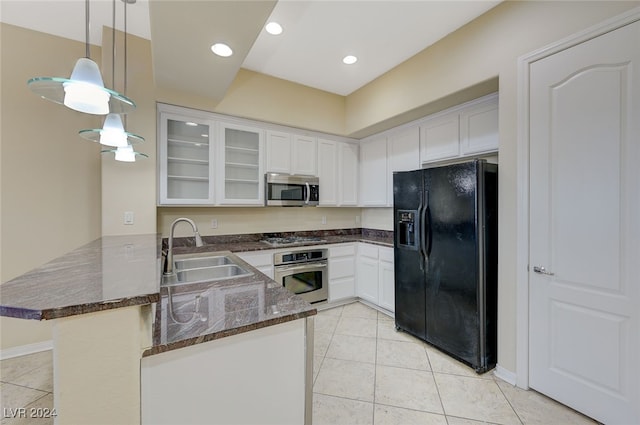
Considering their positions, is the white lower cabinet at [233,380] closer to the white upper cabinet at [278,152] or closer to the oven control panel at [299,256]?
the oven control panel at [299,256]

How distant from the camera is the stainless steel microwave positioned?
3.30m

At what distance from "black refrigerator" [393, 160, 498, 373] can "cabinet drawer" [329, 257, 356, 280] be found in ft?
3.23

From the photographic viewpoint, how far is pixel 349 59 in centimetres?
287

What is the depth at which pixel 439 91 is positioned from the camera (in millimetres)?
2529

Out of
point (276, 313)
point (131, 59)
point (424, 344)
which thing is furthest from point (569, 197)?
point (131, 59)

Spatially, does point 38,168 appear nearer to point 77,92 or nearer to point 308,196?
point 77,92

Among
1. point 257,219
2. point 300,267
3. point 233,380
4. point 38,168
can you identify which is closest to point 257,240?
point 257,219

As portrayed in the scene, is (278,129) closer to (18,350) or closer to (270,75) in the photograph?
(270,75)

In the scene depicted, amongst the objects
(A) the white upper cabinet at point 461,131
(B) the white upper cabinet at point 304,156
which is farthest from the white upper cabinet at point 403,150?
(B) the white upper cabinet at point 304,156

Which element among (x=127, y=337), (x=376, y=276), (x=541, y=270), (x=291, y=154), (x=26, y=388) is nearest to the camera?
(x=127, y=337)

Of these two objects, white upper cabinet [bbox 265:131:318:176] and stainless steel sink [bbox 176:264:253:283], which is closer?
stainless steel sink [bbox 176:264:253:283]

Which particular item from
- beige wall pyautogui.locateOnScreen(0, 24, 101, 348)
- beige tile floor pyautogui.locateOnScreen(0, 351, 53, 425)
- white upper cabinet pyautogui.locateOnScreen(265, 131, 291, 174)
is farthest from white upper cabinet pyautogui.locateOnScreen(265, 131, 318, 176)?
beige tile floor pyautogui.locateOnScreen(0, 351, 53, 425)

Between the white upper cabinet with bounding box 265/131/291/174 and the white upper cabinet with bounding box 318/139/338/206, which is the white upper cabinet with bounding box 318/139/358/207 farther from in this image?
the white upper cabinet with bounding box 265/131/291/174

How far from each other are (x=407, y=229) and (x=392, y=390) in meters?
1.42
